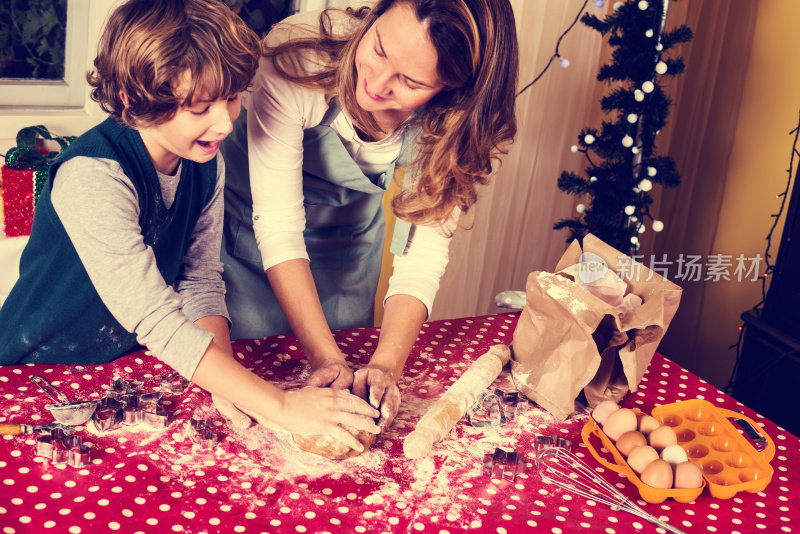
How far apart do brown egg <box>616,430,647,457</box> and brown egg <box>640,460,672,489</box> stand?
0.07 m

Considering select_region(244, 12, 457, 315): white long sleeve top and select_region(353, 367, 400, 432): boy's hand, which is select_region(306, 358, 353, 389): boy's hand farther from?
select_region(244, 12, 457, 315): white long sleeve top

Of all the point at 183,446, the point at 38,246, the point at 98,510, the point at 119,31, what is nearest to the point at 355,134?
the point at 119,31

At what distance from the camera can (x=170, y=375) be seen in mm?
1213

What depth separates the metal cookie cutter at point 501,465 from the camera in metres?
1.09

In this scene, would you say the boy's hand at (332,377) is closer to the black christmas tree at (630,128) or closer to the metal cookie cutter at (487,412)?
the metal cookie cutter at (487,412)

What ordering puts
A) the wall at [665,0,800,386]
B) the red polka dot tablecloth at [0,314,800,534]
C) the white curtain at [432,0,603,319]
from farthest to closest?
the white curtain at [432,0,603,319], the wall at [665,0,800,386], the red polka dot tablecloth at [0,314,800,534]

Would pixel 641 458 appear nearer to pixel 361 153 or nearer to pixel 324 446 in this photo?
pixel 324 446

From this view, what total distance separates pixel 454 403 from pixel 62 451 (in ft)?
1.85

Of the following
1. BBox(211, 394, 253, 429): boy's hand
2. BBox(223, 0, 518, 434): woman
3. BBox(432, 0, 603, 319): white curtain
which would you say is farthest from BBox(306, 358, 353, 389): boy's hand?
BBox(432, 0, 603, 319): white curtain

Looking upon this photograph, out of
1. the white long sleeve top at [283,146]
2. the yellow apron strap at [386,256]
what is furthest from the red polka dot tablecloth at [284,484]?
the yellow apron strap at [386,256]

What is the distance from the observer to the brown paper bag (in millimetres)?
1257

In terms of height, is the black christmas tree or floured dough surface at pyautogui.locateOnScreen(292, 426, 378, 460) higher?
the black christmas tree

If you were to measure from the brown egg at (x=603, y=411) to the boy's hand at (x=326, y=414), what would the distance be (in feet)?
1.20

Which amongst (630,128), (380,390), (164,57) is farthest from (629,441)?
(630,128)
